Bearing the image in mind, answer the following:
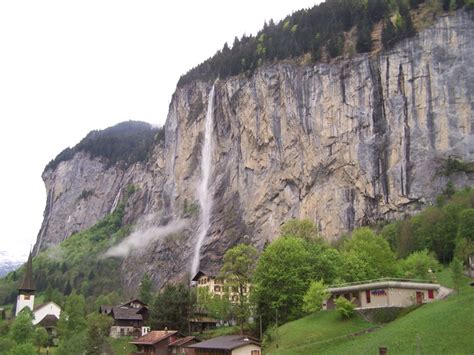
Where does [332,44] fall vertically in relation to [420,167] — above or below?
above

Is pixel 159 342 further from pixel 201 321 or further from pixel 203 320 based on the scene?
pixel 203 320

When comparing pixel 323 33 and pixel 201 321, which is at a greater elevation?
pixel 323 33

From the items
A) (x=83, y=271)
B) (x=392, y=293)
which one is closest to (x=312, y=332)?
(x=392, y=293)

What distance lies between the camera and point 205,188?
5748 inches

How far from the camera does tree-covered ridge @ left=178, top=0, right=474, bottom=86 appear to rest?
11569 cm

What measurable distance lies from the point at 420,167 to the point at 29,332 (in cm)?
7165

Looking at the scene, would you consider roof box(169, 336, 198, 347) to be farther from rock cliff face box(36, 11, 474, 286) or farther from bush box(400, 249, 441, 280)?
rock cliff face box(36, 11, 474, 286)

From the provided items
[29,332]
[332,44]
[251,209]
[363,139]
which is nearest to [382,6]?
[332,44]

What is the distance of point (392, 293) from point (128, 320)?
52288 mm

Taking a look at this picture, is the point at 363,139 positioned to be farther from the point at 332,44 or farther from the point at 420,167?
the point at 332,44

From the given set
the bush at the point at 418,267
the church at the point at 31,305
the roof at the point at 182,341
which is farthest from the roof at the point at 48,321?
the bush at the point at 418,267

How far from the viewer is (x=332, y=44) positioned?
124 metres

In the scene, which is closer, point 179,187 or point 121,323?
point 121,323

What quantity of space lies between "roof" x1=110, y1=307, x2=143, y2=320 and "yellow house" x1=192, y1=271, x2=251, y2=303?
11.8m
